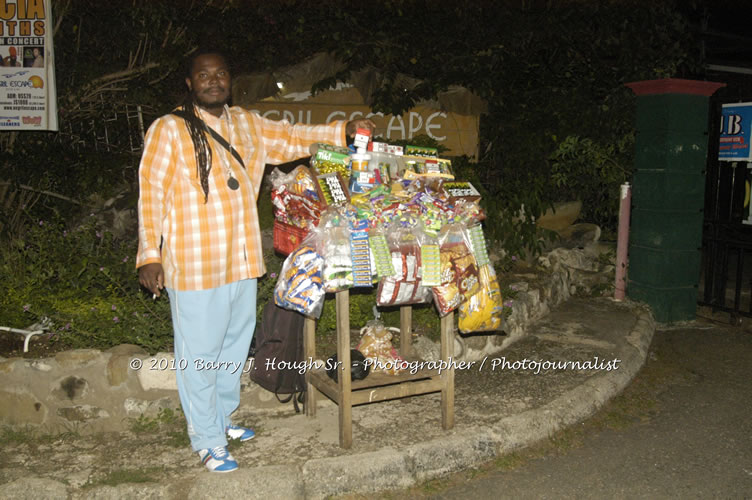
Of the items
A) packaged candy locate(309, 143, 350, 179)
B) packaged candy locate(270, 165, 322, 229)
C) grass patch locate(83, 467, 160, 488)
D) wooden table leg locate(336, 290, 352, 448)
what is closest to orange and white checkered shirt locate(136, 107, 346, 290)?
packaged candy locate(270, 165, 322, 229)

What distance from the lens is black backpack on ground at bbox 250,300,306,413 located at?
146 inches

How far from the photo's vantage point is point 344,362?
3.32 meters

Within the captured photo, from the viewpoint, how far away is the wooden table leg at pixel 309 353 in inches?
149

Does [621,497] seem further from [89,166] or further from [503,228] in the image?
[89,166]

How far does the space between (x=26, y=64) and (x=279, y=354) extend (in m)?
3.88

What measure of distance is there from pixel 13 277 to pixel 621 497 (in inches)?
163

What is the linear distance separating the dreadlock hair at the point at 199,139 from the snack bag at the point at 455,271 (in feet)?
4.05

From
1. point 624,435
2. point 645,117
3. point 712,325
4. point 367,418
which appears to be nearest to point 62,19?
point 367,418

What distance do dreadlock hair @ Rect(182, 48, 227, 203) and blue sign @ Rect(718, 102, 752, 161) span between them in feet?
16.6

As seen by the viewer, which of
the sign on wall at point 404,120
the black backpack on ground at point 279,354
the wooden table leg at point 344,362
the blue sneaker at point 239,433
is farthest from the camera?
the sign on wall at point 404,120

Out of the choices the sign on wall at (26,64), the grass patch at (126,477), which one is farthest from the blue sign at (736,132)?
the sign on wall at (26,64)

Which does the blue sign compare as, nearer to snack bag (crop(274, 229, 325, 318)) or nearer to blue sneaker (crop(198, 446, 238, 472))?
snack bag (crop(274, 229, 325, 318))

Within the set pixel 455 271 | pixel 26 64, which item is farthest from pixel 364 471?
pixel 26 64

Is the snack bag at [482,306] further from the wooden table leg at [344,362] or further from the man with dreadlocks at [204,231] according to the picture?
the man with dreadlocks at [204,231]
